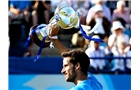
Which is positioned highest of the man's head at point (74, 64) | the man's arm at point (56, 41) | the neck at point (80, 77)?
the man's arm at point (56, 41)

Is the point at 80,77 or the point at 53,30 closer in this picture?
the point at 80,77

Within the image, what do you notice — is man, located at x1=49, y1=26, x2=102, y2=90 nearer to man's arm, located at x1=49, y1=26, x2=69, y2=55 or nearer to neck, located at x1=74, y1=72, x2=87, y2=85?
neck, located at x1=74, y1=72, x2=87, y2=85

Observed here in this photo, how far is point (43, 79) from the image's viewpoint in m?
6.64

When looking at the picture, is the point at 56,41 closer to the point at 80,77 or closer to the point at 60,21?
the point at 60,21

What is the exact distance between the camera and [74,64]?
3766 millimetres

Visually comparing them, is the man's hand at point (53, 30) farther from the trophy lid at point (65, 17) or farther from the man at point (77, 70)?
the man at point (77, 70)

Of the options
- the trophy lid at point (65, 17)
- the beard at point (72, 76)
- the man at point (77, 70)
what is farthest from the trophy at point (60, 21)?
the beard at point (72, 76)

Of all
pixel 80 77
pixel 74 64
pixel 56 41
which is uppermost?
pixel 56 41

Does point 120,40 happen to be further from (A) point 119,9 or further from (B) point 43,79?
(B) point 43,79

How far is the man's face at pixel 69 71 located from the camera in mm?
3699

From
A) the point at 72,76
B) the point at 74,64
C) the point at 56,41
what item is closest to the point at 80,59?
the point at 74,64

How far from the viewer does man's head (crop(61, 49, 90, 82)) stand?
12.2 feet

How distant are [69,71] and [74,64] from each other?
83mm
